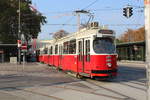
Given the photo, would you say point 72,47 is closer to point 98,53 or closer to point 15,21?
point 98,53

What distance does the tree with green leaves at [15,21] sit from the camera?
6406cm

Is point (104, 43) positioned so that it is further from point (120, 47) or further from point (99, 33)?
point (120, 47)

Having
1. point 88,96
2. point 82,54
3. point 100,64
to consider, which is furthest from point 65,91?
point 82,54

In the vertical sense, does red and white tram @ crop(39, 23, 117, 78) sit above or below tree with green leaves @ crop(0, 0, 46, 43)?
below

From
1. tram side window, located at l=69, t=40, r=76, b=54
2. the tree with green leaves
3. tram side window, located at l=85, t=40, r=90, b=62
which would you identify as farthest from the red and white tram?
the tree with green leaves

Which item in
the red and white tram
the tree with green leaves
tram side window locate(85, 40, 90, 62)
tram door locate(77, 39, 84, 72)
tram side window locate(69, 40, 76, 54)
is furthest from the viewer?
the tree with green leaves

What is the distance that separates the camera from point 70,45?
77.2 feet

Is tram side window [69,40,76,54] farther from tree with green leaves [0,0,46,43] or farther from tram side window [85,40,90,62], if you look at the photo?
tree with green leaves [0,0,46,43]

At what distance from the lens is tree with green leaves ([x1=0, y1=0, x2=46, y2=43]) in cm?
6406

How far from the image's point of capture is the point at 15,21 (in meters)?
66.3

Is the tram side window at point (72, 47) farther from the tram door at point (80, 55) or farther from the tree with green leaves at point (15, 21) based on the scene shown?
the tree with green leaves at point (15, 21)

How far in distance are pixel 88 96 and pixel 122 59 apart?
53.2m

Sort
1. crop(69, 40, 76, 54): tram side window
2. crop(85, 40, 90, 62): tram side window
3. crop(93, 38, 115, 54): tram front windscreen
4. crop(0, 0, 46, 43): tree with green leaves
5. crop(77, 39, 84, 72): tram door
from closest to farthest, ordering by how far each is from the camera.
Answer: crop(93, 38, 115, 54): tram front windscreen < crop(85, 40, 90, 62): tram side window < crop(77, 39, 84, 72): tram door < crop(69, 40, 76, 54): tram side window < crop(0, 0, 46, 43): tree with green leaves

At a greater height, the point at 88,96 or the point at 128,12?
the point at 128,12
